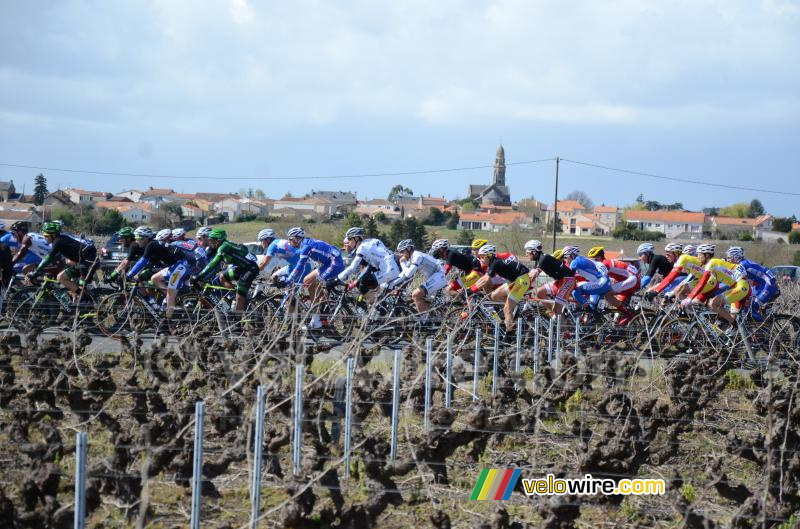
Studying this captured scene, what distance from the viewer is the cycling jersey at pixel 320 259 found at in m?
14.7

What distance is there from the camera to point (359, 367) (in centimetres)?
922

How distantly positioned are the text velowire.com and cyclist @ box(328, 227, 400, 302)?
768 cm

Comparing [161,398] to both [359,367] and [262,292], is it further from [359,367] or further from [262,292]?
[262,292]

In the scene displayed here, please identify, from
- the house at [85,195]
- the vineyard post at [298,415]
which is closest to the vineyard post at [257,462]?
the vineyard post at [298,415]

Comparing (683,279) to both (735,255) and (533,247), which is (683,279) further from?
(533,247)

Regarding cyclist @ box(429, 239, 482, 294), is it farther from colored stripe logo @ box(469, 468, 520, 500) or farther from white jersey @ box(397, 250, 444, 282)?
colored stripe logo @ box(469, 468, 520, 500)

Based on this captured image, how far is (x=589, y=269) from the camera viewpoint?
47.3 feet

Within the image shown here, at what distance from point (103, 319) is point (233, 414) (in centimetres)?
632

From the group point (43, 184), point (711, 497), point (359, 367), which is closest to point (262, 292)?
point (359, 367)

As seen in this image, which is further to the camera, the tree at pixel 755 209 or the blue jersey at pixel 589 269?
the tree at pixel 755 209

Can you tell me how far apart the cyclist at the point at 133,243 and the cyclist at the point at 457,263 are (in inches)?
178

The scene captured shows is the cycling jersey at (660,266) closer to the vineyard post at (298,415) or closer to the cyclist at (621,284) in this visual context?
the cyclist at (621,284)

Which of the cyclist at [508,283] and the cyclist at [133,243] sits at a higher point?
the cyclist at [133,243]

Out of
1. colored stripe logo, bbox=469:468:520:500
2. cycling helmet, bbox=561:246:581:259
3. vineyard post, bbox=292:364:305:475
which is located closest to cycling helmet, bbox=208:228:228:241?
cycling helmet, bbox=561:246:581:259
